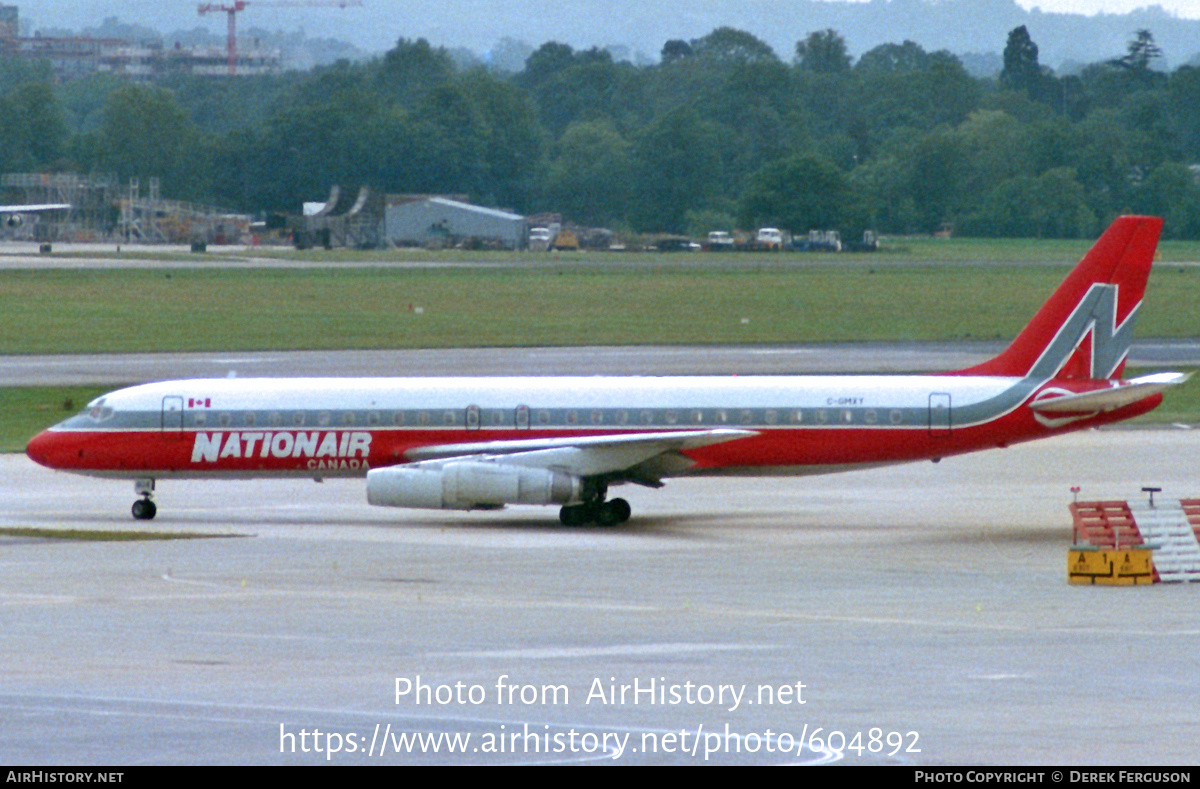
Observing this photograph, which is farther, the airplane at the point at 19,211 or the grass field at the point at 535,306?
the airplane at the point at 19,211

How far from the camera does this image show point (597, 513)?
3841cm

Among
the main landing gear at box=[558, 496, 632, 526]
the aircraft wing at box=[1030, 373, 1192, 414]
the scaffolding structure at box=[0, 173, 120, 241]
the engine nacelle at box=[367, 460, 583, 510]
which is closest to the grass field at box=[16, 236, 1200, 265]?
the scaffolding structure at box=[0, 173, 120, 241]

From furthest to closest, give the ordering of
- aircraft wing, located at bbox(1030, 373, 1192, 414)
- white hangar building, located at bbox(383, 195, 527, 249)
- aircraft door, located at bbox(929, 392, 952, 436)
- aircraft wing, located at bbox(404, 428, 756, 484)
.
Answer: white hangar building, located at bbox(383, 195, 527, 249) < aircraft door, located at bbox(929, 392, 952, 436) < aircraft wing, located at bbox(404, 428, 756, 484) < aircraft wing, located at bbox(1030, 373, 1192, 414)

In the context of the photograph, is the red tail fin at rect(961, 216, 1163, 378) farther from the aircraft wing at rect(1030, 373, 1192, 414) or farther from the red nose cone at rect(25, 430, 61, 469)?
the red nose cone at rect(25, 430, 61, 469)

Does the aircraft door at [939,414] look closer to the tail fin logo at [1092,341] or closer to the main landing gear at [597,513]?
the tail fin logo at [1092,341]

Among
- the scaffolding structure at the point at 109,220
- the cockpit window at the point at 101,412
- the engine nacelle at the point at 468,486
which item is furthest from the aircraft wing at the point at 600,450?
the scaffolding structure at the point at 109,220

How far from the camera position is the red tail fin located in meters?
39.0

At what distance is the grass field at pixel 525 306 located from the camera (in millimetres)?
86875

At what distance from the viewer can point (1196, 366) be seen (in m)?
71.9

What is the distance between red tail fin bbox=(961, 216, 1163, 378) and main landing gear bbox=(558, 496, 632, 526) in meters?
8.20

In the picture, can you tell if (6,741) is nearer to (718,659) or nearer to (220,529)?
(718,659)

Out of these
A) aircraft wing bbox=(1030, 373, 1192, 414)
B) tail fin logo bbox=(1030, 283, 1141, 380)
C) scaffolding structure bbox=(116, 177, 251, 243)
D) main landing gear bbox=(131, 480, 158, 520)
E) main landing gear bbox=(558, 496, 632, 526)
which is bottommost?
scaffolding structure bbox=(116, 177, 251, 243)

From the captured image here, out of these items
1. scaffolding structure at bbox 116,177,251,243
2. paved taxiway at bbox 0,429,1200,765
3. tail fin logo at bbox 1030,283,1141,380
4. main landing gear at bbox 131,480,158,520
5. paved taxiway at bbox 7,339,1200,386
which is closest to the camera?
paved taxiway at bbox 0,429,1200,765

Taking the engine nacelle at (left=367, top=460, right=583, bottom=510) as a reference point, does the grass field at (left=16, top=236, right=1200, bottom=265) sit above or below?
below
